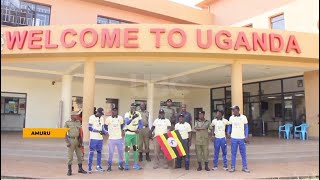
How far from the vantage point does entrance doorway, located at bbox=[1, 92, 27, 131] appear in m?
16.4

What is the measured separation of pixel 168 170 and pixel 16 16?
12.0m

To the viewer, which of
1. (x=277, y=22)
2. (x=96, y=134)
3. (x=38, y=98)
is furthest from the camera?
(x=277, y=22)

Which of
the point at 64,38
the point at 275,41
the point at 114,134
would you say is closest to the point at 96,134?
the point at 114,134

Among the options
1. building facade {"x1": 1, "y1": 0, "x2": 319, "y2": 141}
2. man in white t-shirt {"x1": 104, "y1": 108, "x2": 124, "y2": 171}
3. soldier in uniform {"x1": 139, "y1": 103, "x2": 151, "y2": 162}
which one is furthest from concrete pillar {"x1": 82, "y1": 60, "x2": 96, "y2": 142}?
man in white t-shirt {"x1": 104, "y1": 108, "x2": 124, "y2": 171}

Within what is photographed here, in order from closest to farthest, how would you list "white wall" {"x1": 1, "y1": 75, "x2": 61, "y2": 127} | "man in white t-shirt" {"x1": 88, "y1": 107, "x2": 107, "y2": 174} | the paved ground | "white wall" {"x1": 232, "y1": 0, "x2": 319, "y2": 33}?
the paved ground → "man in white t-shirt" {"x1": 88, "y1": 107, "x2": 107, "y2": 174} → "white wall" {"x1": 232, "y1": 0, "x2": 319, "y2": 33} → "white wall" {"x1": 1, "y1": 75, "x2": 61, "y2": 127}

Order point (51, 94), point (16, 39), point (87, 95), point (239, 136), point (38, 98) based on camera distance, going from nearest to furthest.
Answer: point (239, 136)
point (16, 39)
point (87, 95)
point (38, 98)
point (51, 94)

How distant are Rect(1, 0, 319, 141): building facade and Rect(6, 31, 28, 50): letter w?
3 centimetres

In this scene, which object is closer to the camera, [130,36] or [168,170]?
[168,170]

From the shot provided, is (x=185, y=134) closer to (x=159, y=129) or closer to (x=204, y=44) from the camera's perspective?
(x=159, y=129)

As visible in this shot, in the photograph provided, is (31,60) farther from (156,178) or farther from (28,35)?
(156,178)

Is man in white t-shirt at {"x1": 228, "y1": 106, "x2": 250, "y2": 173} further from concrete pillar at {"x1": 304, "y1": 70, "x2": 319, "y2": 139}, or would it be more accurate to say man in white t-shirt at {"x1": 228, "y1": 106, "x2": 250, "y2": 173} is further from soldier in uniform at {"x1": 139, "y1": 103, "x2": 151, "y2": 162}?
concrete pillar at {"x1": 304, "y1": 70, "x2": 319, "y2": 139}

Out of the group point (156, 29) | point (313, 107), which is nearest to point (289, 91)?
point (313, 107)

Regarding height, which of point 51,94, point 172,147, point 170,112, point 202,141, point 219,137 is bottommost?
point 172,147

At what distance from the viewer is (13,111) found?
1658 centimetres
